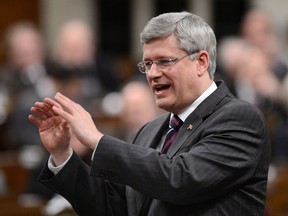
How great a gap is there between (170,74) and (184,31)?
0.56 ft

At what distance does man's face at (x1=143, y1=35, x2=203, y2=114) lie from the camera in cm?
392

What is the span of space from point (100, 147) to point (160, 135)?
0.47 meters

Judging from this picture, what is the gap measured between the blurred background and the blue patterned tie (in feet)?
4.72

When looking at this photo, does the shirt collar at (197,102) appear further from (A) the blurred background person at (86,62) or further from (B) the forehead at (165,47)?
(A) the blurred background person at (86,62)

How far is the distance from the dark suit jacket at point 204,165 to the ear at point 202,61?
0.36 ft

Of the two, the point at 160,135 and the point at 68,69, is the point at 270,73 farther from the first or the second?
the point at 160,135

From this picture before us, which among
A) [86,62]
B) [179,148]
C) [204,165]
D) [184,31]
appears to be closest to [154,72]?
[184,31]

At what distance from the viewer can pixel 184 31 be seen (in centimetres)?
392

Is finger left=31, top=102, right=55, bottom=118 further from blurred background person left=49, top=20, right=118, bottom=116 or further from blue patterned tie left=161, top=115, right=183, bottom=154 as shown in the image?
blurred background person left=49, top=20, right=118, bottom=116

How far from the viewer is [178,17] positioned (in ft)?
13.0

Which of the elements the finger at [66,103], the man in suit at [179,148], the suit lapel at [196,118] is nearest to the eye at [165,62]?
the man in suit at [179,148]

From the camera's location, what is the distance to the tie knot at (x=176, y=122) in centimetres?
409

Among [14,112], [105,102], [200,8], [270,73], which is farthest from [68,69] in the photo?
[200,8]

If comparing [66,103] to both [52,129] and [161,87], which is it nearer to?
[52,129]
